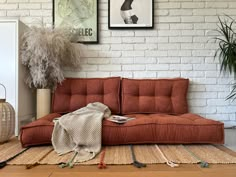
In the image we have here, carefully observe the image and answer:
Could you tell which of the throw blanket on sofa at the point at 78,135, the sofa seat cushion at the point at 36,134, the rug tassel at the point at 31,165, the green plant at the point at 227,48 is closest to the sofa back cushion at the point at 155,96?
the green plant at the point at 227,48

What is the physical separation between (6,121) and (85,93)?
0.90 metres

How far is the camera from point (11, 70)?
2.54m

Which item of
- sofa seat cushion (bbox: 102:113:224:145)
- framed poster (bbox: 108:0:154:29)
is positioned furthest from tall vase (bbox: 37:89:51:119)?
framed poster (bbox: 108:0:154:29)

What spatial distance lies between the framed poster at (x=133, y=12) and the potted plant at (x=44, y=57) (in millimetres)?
585

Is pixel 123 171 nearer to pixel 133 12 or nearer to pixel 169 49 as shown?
pixel 169 49

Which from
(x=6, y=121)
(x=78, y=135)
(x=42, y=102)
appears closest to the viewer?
(x=78, y=135)

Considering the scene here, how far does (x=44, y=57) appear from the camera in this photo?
8.68 feet

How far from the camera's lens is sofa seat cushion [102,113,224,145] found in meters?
2.08

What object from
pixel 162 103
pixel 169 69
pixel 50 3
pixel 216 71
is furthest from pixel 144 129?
pixel 50 3

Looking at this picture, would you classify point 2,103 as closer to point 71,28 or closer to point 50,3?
point 71,28

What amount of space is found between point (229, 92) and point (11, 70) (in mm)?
2330

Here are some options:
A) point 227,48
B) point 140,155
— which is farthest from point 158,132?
point 227,48

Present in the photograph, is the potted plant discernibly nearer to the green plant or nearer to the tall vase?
the tall vase

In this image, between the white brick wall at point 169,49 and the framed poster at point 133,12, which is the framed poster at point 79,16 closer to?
the white brick wall at point 169,49
